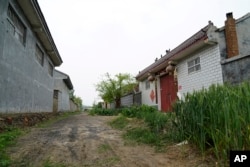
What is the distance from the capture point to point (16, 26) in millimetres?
6957

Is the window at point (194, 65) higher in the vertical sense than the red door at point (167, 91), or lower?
higher

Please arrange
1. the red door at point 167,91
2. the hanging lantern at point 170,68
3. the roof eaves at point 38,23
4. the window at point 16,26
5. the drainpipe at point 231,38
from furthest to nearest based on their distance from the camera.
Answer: the red door at point 167,91
the hanging lantern at point 170,68
the drainpipe at point 231,38
the roof eaves at point 38,23
the window at point 16,26

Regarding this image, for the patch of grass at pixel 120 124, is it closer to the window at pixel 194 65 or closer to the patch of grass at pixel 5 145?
the patch of grass at pixel 5 145

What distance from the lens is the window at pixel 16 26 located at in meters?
6.38

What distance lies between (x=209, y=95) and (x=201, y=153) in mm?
951

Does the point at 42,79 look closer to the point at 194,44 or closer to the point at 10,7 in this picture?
the point at 10,7

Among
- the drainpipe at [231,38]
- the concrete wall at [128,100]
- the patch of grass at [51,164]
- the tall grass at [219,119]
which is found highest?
the drainpipe at [231,38]

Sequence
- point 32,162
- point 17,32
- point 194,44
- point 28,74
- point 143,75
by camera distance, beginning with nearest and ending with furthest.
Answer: point 32,162, point 17,32, point 28,74, point 194,44, point 143,75

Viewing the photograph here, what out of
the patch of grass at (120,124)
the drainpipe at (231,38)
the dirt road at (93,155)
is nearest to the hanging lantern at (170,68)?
the drainpipe at (231,38)

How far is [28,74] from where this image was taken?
8117 mm

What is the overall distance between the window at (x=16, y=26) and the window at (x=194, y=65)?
24.2 feet

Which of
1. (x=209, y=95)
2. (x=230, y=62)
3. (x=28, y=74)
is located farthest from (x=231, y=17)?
(x=28, y=74)

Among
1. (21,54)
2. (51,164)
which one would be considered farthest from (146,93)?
(51,164)

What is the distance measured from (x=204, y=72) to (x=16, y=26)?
24.7ft
